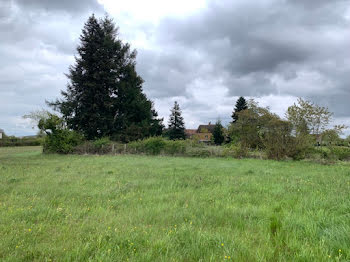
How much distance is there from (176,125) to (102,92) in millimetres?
21429

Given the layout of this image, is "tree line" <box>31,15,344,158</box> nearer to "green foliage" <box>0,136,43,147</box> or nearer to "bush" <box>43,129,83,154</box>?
"bush" <box>43,129,83,154</box>

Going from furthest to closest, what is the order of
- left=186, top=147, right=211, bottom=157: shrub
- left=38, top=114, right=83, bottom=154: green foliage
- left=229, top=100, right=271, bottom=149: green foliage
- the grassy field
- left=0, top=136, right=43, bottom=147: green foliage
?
left=0, top=136, right=43, bottom=147: green foliage < left=38, top=114, right=83, bottom=154: green foliage < left=186, top=147, right=211, bottom=157: shrub < left=229, top=100, right=271, bottom=149: green foliage < the grassy field

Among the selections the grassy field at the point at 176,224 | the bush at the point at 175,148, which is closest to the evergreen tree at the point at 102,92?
the bush at the point at 175,148

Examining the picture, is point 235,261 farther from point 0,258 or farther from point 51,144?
point 51,144

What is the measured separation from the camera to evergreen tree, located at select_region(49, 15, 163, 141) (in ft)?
88.6

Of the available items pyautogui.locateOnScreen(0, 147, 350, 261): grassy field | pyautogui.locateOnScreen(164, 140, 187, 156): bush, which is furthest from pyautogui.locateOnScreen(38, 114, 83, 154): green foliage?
pyautogui.locateOnScreen(0, 147, 350, 261): grassy field

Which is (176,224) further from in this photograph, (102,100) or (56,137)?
(102,100)

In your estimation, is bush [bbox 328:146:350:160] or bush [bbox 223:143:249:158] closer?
bush [bbox 328:146:350:160]

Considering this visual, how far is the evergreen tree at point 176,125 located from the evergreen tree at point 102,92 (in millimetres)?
16549

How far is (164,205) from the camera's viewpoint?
14.7ft

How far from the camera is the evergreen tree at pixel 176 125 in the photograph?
4619 centimetres

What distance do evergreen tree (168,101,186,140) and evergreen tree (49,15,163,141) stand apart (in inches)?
652

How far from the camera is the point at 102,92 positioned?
27844 mm

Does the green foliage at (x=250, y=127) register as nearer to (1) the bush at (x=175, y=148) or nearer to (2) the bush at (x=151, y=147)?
(1) the bush at (x=175, y=148)
